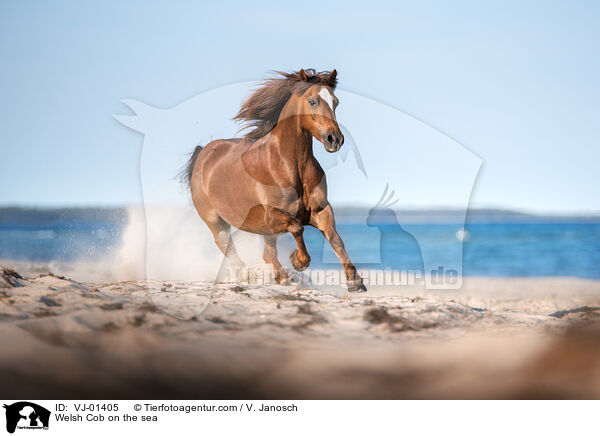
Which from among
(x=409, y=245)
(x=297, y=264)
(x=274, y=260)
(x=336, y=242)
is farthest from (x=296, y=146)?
(x=409, y=245)

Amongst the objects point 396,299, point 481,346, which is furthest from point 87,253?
point 481,346

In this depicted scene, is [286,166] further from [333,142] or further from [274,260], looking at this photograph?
[274,260]

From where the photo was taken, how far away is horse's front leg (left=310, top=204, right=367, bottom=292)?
488cm

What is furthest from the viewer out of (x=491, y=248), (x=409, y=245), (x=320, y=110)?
(x=491, y=248)

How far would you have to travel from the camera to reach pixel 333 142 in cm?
460

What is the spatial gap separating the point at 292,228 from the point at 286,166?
0.54m

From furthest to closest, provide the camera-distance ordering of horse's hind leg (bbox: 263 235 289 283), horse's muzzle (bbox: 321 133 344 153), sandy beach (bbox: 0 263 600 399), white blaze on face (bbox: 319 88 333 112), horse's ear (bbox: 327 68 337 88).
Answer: horse's hind leg (bbox: 263 235 289 283), horse's ear (bbox: 327 68 337 88), white blaze on face (bbox: 319 88 333 112), horse's muzzle (bbox: 321 133 344 153), sandy beach (bbox: 0 263 600 399)

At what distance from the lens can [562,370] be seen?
3.84 meters

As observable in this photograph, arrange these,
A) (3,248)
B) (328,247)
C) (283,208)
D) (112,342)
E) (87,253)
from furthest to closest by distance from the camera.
Answer: (3,248) → (87,253) → (328,247) → (283,208) → (112,342)

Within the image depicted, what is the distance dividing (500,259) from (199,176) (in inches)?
570

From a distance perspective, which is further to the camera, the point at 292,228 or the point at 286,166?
the point at 286,166

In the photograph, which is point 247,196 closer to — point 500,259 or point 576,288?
point 576,288
